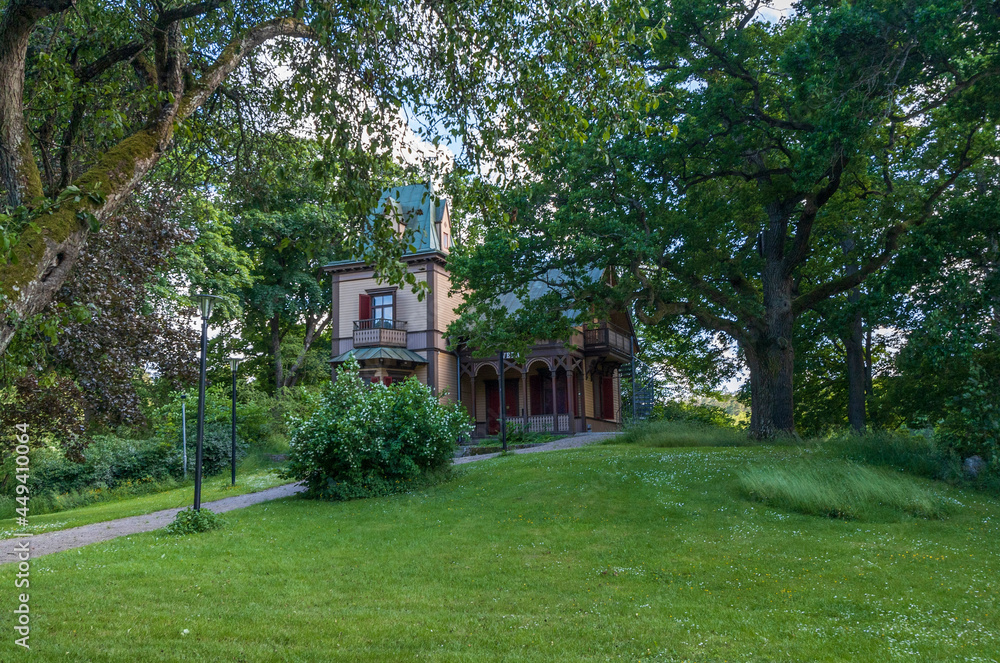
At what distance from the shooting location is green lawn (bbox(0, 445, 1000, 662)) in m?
5.27

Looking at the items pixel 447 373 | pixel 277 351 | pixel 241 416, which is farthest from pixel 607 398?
pixel 241 416

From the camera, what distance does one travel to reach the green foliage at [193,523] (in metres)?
11.1

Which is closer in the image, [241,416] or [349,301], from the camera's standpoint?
[241,416]

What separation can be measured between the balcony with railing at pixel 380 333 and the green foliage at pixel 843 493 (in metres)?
20.6

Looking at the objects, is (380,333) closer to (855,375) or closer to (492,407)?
(492,407)

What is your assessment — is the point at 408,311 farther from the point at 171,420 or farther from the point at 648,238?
the point at 648,238

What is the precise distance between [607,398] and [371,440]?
22555 millimetres

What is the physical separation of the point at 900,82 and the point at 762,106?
149 inches

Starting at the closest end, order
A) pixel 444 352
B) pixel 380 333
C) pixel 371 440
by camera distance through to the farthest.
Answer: pixel 371 440, pixel 380 333, pixel 444 352

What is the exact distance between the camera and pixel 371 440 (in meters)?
15.1

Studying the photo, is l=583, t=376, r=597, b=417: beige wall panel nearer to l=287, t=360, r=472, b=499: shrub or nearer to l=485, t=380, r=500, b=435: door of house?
l=485, t=380, r=500, b=435: door of house

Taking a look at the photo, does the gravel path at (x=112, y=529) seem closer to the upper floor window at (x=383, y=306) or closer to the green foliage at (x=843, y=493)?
the green foliage at (x=843, y=493)

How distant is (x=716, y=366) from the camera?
28.3 m

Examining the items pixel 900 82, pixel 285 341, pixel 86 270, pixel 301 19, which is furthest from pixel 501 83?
pixel 285 341
